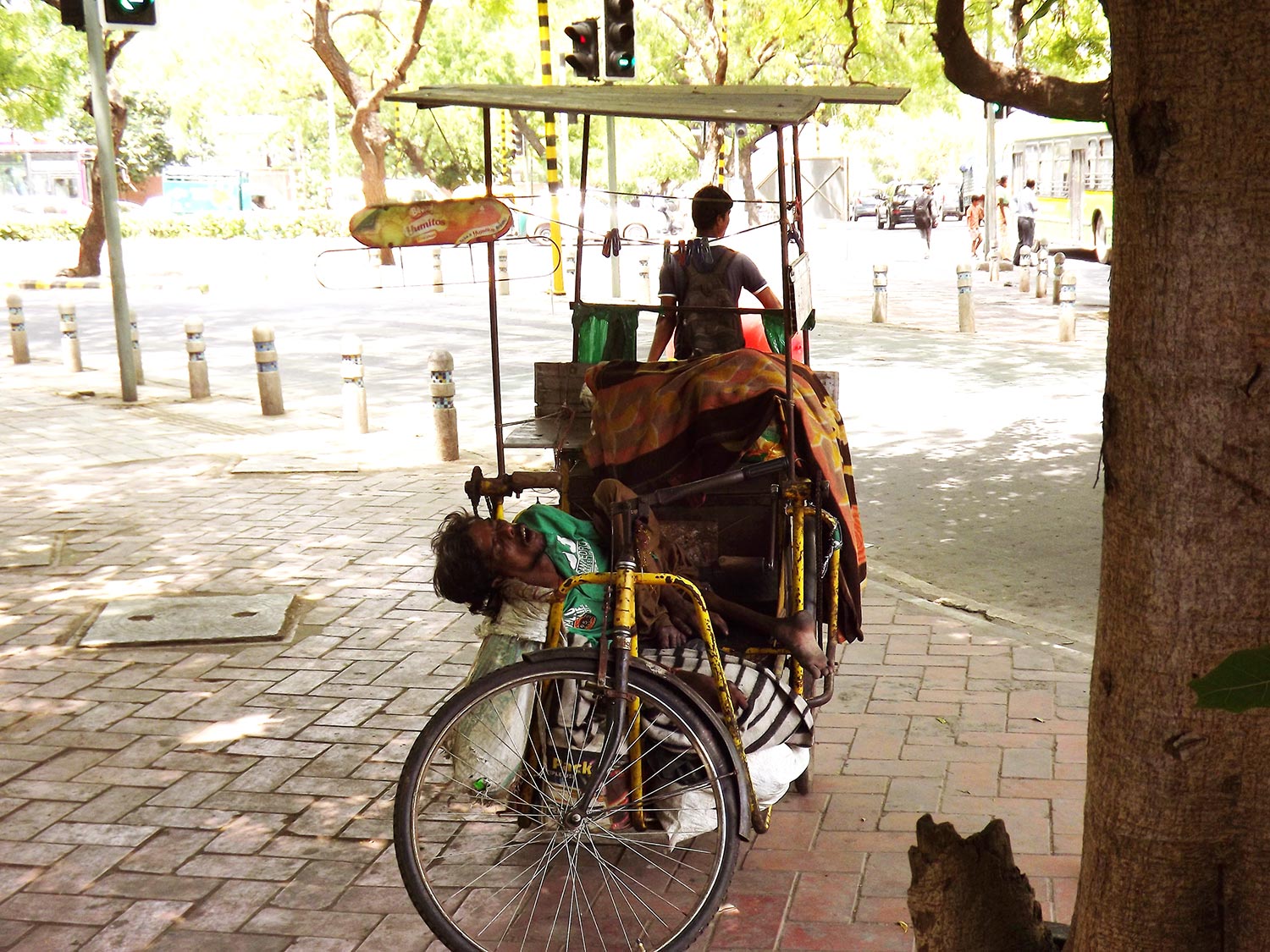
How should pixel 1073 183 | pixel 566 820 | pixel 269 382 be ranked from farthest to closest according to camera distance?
1. pixel 1073 183
2. pixel 269 382
3. pixel 566 820

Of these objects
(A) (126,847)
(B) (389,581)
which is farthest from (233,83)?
(A) (126,847)

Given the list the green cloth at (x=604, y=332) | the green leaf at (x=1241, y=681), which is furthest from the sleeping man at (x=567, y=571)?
the green leaf at (x=1241, y=681)

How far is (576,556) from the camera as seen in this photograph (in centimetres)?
362

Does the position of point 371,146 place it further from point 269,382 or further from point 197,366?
point 269,382

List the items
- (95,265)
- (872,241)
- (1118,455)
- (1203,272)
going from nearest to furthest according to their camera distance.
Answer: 1. (1203,272)
2. (1118,455)
3. (95,265)
4. (872,241)

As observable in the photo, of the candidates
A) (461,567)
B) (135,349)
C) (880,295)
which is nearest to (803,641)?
(461,567)

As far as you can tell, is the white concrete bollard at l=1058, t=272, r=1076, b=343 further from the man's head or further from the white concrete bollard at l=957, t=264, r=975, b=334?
the man's head

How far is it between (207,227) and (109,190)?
113 feet

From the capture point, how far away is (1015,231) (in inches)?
1156

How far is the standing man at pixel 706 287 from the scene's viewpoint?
6.11 metres

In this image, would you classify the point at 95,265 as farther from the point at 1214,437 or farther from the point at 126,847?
the point at 1214,437

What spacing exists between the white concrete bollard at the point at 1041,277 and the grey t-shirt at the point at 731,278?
14.8 metres

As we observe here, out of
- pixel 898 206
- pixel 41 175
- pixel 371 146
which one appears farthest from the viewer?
pixel 41 175

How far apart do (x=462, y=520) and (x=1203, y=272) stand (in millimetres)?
2081
